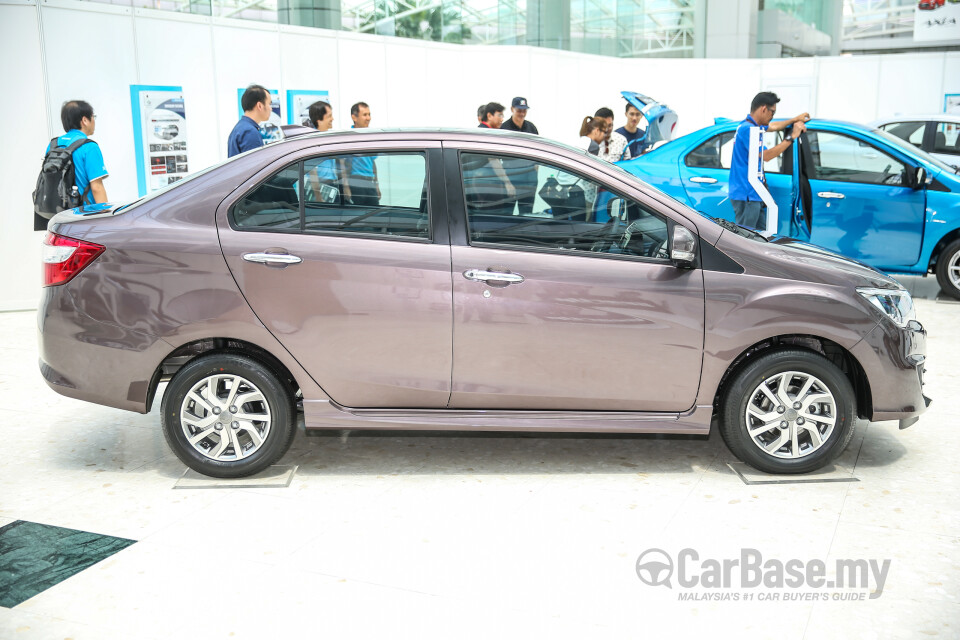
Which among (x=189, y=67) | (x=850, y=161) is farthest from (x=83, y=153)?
(x=850, y=161)

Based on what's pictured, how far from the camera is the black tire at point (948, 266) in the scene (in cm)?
841

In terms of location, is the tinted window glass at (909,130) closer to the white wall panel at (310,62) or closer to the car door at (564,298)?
the white wall panel at (310,62)

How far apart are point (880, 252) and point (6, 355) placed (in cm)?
769

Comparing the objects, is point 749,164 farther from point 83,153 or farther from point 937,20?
point 937,20

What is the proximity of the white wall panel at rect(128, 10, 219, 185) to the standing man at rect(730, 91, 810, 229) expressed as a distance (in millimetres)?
5494

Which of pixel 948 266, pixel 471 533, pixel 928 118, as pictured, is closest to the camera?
pixel 471 533

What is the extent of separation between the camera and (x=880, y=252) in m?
8.36

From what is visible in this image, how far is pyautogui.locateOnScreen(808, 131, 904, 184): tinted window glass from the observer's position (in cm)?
827

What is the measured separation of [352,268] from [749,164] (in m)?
4.35

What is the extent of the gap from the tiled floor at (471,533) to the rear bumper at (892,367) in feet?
1.24

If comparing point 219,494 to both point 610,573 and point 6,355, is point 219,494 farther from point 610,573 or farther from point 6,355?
point 6,355

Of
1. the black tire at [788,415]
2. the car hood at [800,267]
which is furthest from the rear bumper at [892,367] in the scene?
the car hood at [800,267]

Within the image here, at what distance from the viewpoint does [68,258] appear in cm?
419

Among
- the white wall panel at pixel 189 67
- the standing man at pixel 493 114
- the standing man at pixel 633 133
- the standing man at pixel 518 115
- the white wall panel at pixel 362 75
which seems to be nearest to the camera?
the white wall panel at pixel 189 67
